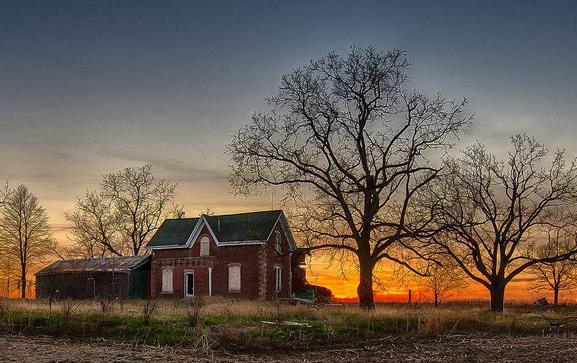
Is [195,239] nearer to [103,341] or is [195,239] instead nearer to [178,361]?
[103,341]

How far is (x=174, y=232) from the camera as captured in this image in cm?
5684

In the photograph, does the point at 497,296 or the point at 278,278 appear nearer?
the point at 497,296

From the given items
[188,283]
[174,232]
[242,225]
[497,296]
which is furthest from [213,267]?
[497,296]

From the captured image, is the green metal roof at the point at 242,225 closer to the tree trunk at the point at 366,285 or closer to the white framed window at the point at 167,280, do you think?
the white framed window at the point at 167,280

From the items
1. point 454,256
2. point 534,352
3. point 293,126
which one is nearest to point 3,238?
point 293,126

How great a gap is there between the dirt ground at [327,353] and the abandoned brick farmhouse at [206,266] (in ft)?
84.1

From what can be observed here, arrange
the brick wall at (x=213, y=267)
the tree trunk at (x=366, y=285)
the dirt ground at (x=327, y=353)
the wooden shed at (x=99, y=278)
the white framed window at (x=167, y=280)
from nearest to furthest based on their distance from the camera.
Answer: the dirt ground at (x=327, y=353) < the tree trunk at (x=366, y=285) < the brick wall at (x=213, y=267) < the white framed window at (x=167, y=280) < the wooden shed at (x=99, y=278)

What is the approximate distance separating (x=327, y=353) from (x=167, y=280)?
3523cm

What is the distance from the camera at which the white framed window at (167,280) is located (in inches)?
2163

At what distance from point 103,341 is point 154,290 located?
33.1 meters

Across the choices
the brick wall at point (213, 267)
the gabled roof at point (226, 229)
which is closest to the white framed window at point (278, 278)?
the brick wall at point (213, 267)

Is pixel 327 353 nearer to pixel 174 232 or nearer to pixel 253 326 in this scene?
pixel 253 326

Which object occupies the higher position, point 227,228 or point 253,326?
point 227,228

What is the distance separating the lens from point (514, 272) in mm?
42375
